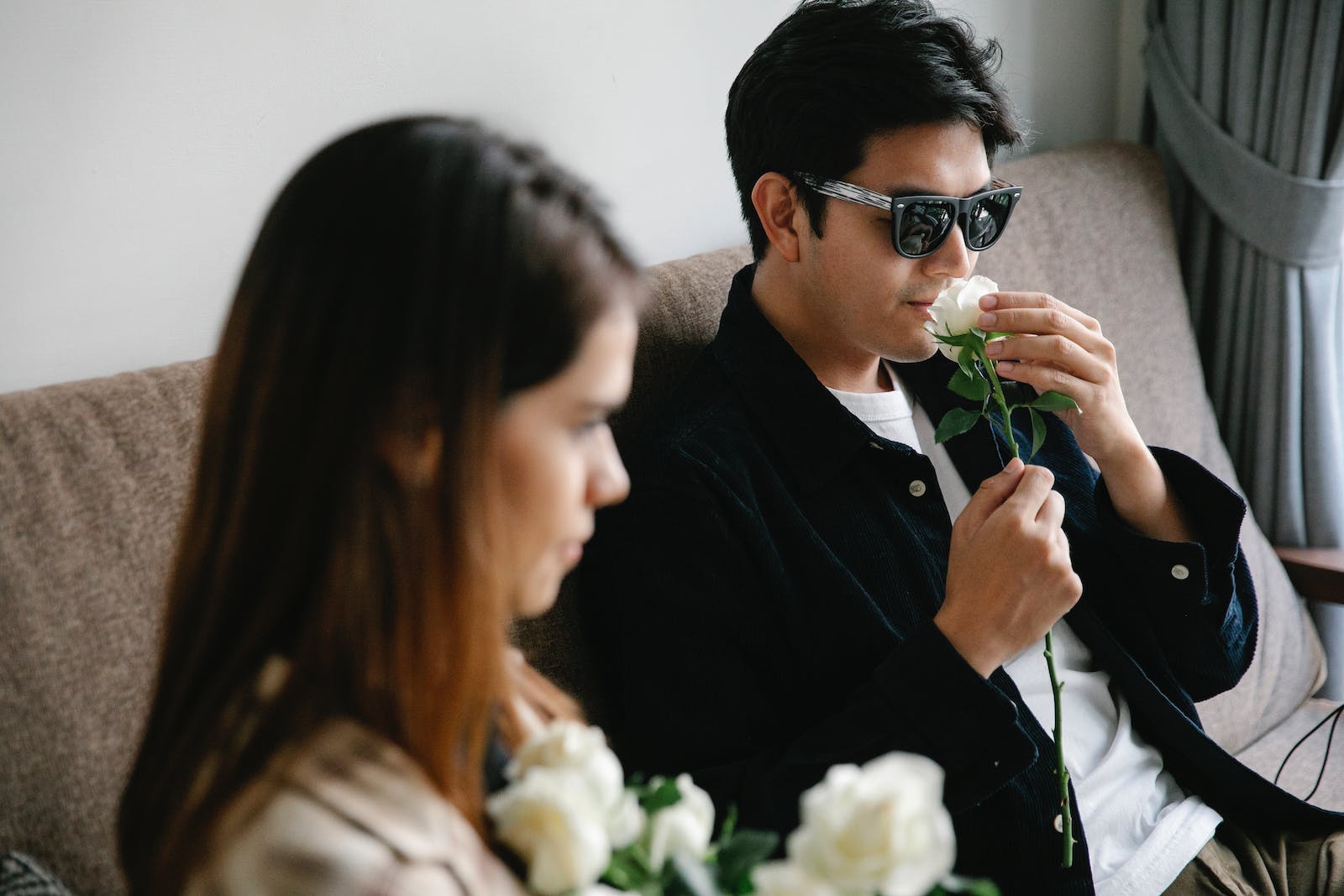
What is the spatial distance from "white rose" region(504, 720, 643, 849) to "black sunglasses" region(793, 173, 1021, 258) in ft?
2.67

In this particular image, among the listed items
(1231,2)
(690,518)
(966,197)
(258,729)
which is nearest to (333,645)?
(258,729)

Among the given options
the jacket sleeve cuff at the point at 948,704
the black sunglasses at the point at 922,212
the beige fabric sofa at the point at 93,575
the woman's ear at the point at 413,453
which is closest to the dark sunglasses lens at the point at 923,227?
the black sunglasses at the point at 922,212

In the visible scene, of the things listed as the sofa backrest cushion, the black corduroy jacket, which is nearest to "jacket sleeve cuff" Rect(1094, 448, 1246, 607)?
the black corduroy jacket

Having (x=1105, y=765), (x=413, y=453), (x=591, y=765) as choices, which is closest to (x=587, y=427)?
(x=413, y=453)

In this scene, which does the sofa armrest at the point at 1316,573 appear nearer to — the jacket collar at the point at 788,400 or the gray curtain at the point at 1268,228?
the gray curtain at the point at 1268,228

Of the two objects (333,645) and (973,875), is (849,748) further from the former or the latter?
(333,645)

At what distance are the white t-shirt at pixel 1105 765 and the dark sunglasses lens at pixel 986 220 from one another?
0.23 metres

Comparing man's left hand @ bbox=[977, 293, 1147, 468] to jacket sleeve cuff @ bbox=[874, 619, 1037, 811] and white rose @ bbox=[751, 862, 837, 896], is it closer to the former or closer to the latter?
jacket sleeve cuff @ bbox=[874, 619, 1037, 811]

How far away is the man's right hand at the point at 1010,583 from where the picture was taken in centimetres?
119

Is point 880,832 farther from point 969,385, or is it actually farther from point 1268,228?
point 1268,228

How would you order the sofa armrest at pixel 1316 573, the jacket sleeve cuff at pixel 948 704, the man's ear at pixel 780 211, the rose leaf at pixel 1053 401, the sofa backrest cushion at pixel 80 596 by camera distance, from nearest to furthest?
the sofa backrest cushion at pixel 80 596 < the jacket sleeve cuff at pixel 948 704 < the rose leaf at pixel 1053 401 < the man's ear at pixel 780 211 < the sofa armrest at pixel 1316 573

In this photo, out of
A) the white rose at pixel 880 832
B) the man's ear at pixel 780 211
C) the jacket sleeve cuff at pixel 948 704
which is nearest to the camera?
the white rose at pixel 880 832

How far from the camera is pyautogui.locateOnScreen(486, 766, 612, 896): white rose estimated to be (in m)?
0.65

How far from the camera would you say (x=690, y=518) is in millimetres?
1261
